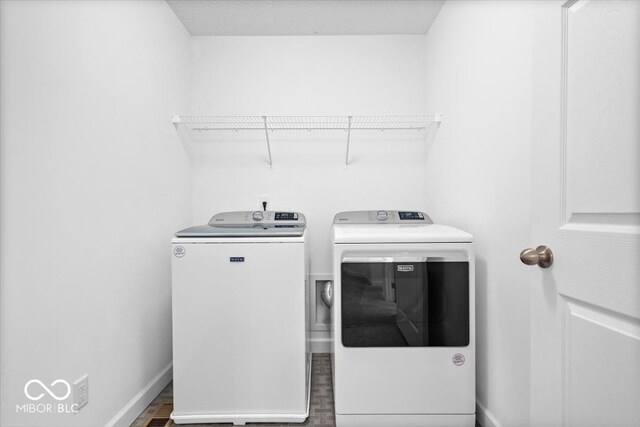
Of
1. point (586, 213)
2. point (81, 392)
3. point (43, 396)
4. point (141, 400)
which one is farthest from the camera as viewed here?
point (141, 400)

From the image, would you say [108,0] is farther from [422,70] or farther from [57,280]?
[422,70]

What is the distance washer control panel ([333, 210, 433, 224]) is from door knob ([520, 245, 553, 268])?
107cm

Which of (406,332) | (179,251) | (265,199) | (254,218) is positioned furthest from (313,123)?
(406,332)

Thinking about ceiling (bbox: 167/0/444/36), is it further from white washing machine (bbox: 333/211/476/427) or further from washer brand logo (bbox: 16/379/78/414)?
washer brand logo (bbox: 16/379/78/414)

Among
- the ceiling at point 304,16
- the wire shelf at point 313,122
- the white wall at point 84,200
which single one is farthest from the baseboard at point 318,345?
the ceiling at point 304,16

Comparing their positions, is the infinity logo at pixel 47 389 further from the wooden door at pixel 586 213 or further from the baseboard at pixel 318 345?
the wooden door at pixel 586 213

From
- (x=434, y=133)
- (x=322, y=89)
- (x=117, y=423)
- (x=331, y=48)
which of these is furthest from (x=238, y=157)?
(x=117, y=423)

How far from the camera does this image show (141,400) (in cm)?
160

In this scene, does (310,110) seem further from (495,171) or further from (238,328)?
(238,328)

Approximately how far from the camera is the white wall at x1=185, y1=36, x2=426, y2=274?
228 cm

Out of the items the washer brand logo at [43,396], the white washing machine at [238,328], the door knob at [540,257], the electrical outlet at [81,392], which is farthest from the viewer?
the white washing machine at [238,328]

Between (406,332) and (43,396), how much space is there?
1413 millimetres

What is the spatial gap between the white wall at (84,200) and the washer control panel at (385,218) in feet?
3.88

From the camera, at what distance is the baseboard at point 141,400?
1.43 metres
